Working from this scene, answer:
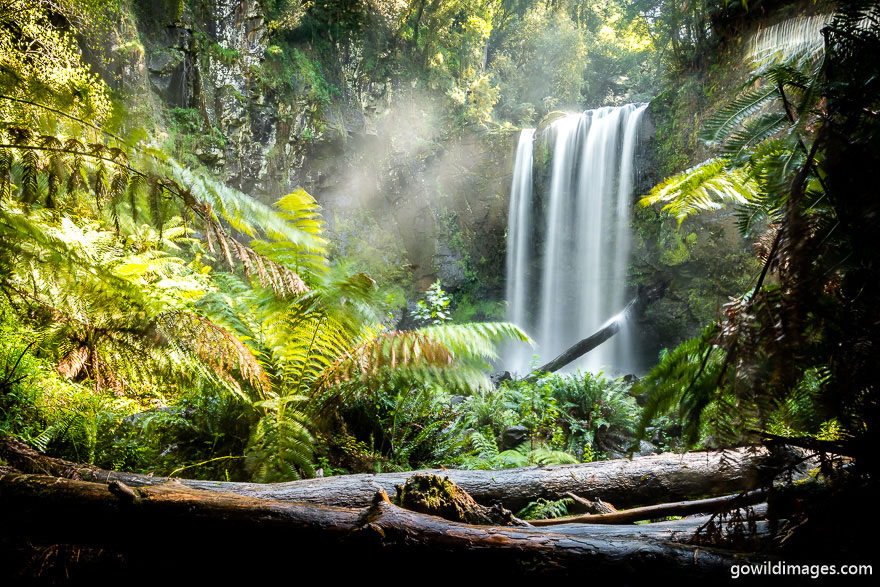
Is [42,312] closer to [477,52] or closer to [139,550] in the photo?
[139,550]

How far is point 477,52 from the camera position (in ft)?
45.4

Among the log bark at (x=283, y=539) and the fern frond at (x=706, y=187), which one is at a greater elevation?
the fern frond at (x=706, y=187)

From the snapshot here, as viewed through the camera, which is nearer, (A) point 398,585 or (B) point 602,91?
(A) point 398,585

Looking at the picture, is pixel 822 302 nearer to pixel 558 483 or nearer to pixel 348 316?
pixel 558 483

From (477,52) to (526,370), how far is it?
1026 centimetres

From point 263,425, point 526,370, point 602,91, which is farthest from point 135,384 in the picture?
point 602,91

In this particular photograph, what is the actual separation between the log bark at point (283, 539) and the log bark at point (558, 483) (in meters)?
0.66

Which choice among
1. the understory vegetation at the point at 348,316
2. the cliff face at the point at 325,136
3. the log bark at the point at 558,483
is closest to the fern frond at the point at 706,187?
the understory vegetation at the point at 348,316

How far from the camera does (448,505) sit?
1.22m

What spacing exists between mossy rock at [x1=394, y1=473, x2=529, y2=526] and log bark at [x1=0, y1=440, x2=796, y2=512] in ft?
2.01

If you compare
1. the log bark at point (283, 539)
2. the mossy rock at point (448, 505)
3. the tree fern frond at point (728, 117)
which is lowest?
the log bark at point (283, 539)

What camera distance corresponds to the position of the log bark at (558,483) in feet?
5.84

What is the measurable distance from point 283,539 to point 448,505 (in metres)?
0.45

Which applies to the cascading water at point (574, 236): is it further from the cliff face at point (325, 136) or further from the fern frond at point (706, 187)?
the fern frond at point (706, 187)
